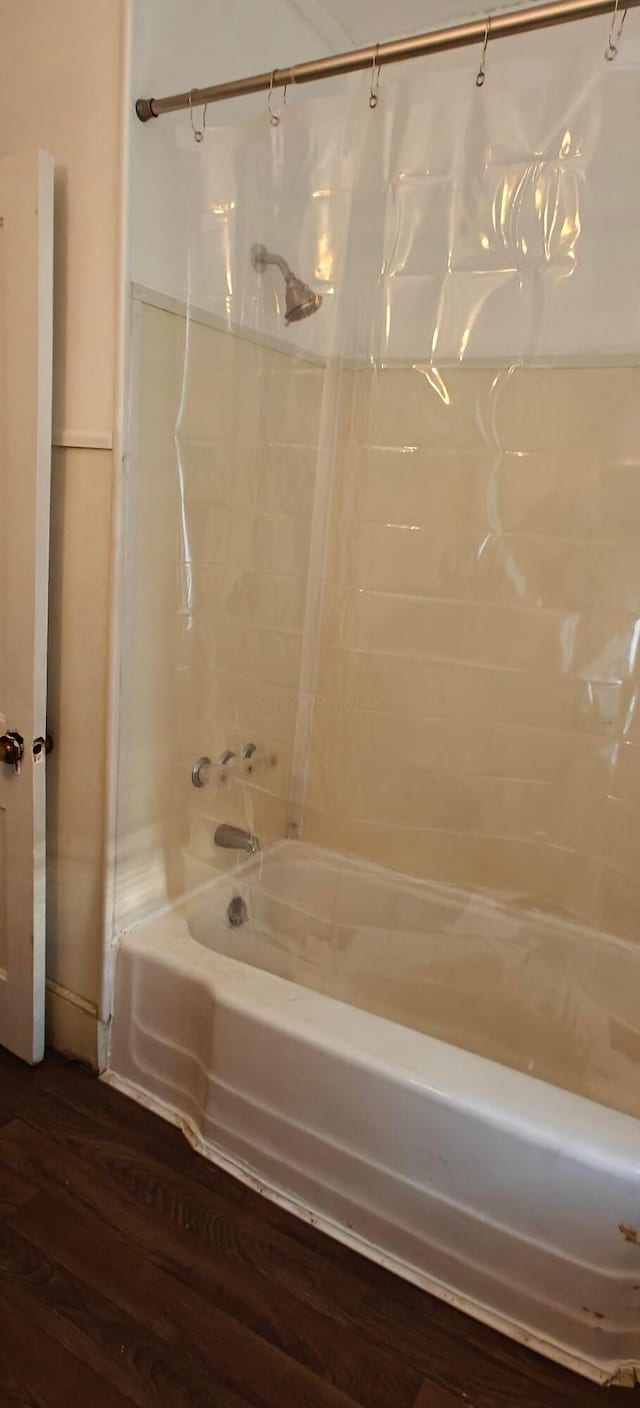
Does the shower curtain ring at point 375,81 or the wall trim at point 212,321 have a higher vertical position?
the shower curtain ring at point 375,81

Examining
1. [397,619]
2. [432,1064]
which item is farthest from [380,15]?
[432,1064]

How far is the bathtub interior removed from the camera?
1613mm

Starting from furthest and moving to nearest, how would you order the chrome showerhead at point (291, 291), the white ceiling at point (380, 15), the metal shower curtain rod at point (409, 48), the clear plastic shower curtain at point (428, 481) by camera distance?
1. the white ceiling at point (380, 15)
2. the chrome showerhead at point (291, 291)
3. the clear plastic shower curtain at point (428, 481)
4. the metal shower curtain rod at point (409, 48)

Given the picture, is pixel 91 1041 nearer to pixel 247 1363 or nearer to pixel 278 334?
pixel 247 1363

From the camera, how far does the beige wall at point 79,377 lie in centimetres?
134

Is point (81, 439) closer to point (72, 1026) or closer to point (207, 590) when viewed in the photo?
point (207, 590)

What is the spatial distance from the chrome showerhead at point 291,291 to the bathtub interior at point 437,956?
3.95 feet

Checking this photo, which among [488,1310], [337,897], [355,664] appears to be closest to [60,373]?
[355,664]

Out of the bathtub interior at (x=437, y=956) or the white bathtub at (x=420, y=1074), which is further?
the bathtub interior at (x=437, y=956)

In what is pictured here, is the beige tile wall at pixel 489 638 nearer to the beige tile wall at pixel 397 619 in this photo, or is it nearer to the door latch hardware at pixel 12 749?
the beige tile wall at pixel 397 619

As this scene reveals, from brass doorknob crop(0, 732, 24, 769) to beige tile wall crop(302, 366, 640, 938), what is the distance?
27.1 inches

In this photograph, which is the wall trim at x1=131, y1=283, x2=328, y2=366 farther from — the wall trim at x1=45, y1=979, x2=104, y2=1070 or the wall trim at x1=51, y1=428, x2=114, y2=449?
the wall trim at x1=45, y1=979, x2=104, y2=1070

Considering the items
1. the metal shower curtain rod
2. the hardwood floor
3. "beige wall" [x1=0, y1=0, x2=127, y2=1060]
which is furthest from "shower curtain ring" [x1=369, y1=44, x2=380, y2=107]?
the hardwood floor

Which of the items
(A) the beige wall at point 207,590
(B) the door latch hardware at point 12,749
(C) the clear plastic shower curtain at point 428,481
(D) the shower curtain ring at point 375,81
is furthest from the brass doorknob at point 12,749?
(D) the shower curtain ring at point 375,81
